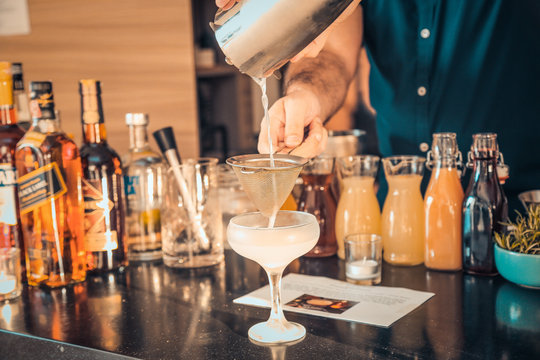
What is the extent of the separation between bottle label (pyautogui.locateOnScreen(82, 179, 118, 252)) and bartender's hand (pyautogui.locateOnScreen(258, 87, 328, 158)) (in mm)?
377

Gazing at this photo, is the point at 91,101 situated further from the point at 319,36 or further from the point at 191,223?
the point at 319,36

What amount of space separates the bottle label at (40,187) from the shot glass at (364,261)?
2.06ft

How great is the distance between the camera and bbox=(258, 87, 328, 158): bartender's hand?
1.28 metres

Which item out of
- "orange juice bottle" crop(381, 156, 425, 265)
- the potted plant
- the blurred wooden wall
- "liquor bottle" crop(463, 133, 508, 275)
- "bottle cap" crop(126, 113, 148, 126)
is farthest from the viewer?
the blurred wooden wall

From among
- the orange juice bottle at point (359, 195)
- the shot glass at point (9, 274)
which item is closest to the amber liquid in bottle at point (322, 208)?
the orange juice bottle at point (359, 195)

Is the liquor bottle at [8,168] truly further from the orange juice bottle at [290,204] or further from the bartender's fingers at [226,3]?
the orange juice bottle at [290,204]

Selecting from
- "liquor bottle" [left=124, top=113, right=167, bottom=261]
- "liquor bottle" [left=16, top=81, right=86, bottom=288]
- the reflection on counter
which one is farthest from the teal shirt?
"liquor bottle" [left=16, top=81, right=86, bottom=288]

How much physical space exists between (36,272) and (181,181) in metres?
0.38

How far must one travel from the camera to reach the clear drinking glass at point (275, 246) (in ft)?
2.96

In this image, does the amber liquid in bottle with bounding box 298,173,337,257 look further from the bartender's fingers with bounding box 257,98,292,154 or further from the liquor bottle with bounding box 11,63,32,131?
the liquor bottle with bounding box 11,63,32,131

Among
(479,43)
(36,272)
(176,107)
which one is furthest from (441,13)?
(176,107)

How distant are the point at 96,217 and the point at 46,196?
122 millimetres

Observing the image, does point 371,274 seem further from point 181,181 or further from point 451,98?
point 451,98

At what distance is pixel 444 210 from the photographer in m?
1.25
